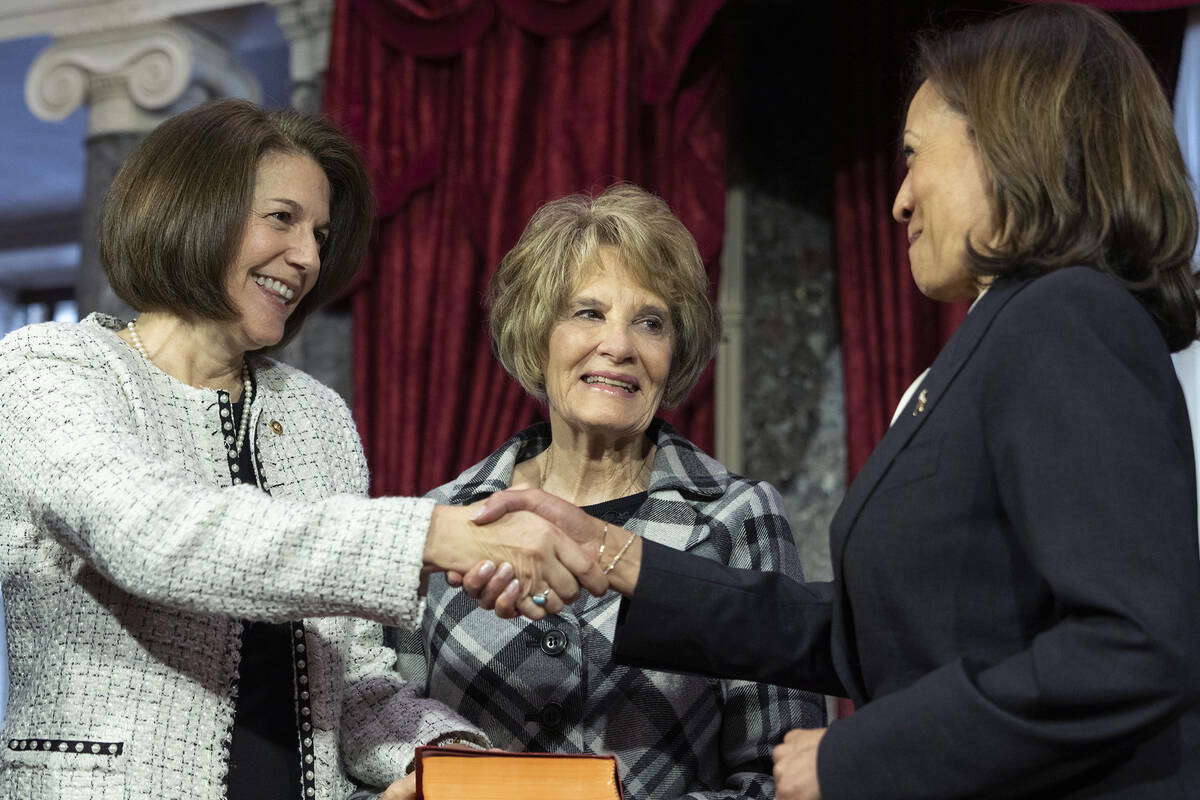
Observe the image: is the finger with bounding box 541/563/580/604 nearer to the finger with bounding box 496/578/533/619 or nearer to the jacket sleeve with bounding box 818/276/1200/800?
the finger with bounding box 496/578/533/619

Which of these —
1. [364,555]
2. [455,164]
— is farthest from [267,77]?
[364,555]

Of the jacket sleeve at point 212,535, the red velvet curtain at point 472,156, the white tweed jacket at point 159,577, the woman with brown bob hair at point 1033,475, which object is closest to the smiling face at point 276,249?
the white tweed jacket at point 159,577

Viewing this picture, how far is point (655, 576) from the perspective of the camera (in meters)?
1.74

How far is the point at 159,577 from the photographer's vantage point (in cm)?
163

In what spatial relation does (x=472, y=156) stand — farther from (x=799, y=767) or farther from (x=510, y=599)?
(x=799, y=767)

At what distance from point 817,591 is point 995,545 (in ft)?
1.61

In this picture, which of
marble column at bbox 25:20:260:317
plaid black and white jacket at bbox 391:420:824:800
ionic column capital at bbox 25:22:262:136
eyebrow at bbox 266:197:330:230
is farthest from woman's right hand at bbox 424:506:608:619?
ionic column capital at bbox 25:22:262:136

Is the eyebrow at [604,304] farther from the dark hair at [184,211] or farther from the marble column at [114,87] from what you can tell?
the marble column at [114,87]

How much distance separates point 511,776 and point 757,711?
0.61 metres

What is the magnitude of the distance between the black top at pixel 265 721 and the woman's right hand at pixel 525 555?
37cm

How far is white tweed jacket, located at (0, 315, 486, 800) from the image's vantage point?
5.42 ft

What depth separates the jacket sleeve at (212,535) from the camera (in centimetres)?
164

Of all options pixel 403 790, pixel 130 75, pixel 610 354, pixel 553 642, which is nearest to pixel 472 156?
pixel 130 75

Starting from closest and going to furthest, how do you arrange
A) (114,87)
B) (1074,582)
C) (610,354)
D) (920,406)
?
(1074,582) → (920,406) → (610,354) → (114,87)
